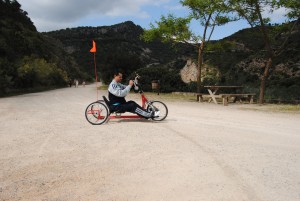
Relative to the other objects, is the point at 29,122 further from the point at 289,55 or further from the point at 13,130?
the point at 289,55

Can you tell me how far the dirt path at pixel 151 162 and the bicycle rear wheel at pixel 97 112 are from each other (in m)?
0.55

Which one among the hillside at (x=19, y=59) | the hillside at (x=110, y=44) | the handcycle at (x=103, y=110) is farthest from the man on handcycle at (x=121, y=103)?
the hillside at (x=110, y=44)

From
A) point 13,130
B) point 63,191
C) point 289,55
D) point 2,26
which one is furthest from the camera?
point 2,26

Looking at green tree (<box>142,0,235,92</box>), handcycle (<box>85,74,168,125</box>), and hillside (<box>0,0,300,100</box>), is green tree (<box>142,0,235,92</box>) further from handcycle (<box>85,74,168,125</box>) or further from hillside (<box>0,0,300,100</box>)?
handcycle (<box>85,74,168,125</box>)

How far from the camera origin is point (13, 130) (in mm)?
9555

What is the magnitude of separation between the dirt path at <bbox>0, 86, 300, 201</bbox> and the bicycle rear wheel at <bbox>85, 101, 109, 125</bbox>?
1.80ft

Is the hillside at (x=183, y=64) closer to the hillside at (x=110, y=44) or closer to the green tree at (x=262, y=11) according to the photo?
the green tree at (x=262, y=11)

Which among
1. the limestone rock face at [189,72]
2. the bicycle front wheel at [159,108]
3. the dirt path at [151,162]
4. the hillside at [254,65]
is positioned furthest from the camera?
the limestone rock face at [189,72]

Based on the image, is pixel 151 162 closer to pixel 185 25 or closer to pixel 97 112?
pixel 97 112

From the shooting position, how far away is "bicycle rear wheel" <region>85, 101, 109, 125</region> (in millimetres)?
10516

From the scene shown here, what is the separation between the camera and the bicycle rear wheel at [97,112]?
10.5m

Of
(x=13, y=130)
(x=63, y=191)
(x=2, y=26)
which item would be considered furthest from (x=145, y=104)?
(x=2, y=26)

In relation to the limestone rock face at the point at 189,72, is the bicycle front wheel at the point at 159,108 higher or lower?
lower

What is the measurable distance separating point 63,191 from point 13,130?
219 inches
